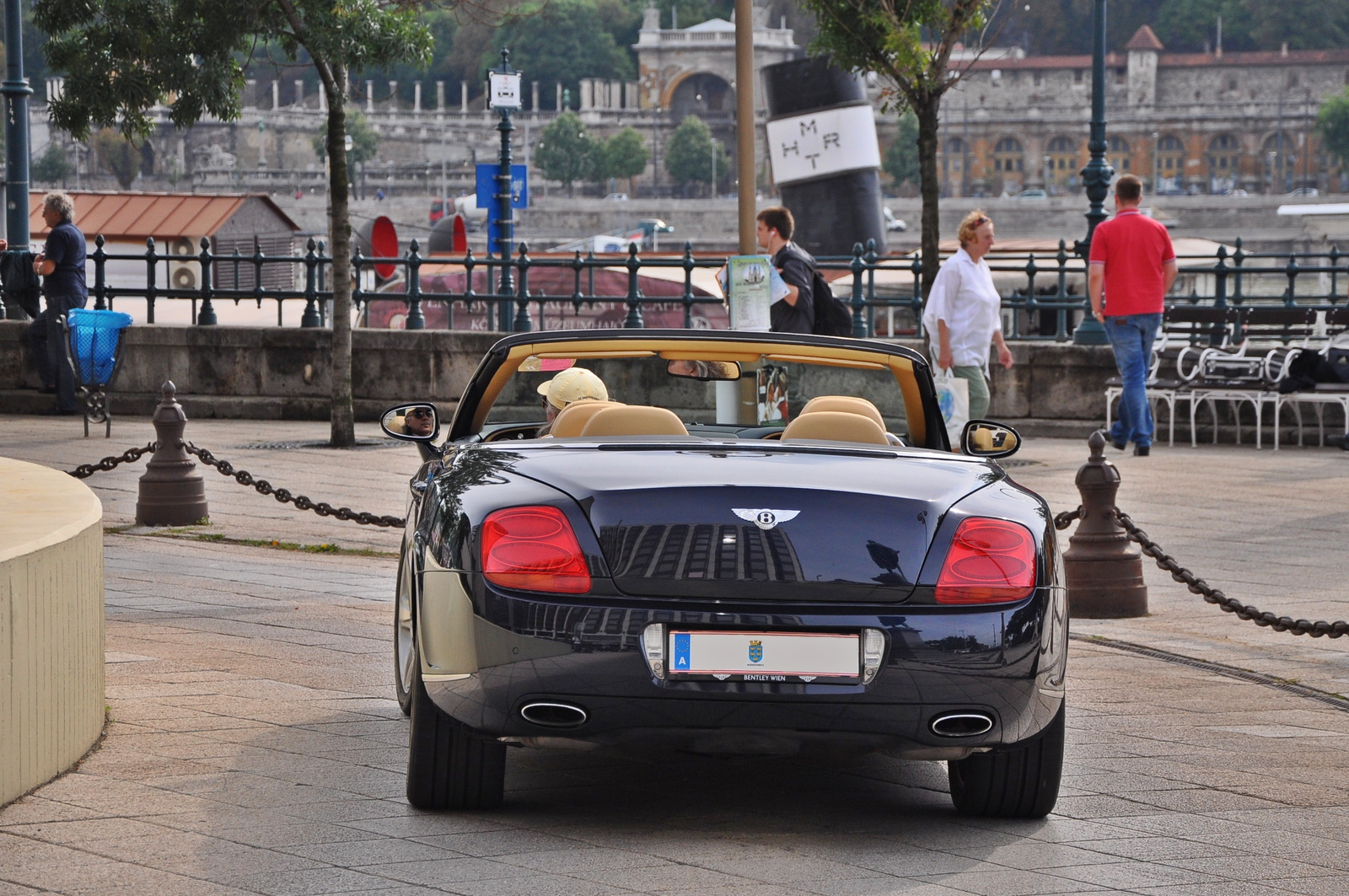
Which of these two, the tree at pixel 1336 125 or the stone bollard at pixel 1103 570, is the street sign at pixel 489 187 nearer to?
the stone bollard at pixel 1103 570

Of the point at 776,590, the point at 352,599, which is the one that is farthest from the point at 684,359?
the point at 352,599

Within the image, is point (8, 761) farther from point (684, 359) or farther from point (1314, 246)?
point (1314, 246)

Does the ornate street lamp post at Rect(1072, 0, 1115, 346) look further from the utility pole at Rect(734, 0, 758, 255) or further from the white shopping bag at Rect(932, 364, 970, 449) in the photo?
the utility pole at Rect(734, 0, 758, 255)

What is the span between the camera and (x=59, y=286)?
14.7m

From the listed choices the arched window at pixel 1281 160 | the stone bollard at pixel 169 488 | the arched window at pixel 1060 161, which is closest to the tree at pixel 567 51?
the arched window at pixel 1060 161

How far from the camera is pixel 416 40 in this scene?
1380cm

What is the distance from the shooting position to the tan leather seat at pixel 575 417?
14.5 ft

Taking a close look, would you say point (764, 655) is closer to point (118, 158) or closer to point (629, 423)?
point (629, 423)

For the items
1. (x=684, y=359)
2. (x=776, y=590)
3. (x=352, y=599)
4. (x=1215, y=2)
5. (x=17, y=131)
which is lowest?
(x=352, y=599)

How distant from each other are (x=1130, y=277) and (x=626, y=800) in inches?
350

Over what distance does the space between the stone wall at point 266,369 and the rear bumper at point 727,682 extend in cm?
1158

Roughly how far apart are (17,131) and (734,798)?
42.7 ft

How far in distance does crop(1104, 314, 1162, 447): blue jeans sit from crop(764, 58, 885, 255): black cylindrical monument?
14647mm

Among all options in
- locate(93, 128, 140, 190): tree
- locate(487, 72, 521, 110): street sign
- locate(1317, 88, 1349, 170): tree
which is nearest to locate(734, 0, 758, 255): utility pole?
locate(487, 72, 521, 110): street sign
